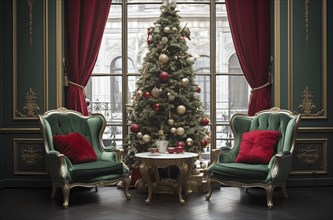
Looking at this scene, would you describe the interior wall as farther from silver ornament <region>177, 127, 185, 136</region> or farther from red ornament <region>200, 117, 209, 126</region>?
silver ornament <region>177, 127, 185, 136</region>

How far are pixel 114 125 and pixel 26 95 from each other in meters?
1.20

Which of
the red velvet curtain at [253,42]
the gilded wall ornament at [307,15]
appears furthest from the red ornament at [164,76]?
the gilded wall ornament at [307,15]

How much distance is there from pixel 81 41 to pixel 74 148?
1.62m

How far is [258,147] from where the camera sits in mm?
4996

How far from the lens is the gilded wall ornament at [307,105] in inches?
225

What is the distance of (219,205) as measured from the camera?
4.70 meters

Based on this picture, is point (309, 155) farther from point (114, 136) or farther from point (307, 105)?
point (114, 136)

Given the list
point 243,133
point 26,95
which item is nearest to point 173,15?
point 243,133

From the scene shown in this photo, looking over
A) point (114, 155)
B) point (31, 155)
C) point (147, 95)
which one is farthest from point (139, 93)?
point (31, 155)

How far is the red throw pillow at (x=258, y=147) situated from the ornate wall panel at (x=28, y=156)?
8.13ft

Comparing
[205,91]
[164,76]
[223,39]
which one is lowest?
[205,91]

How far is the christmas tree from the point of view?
5.35 m

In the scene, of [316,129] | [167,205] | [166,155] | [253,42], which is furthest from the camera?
[253,42]

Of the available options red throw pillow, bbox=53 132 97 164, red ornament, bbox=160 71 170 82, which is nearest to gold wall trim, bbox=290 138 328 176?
red ornament, bbox=160 71 170 82
